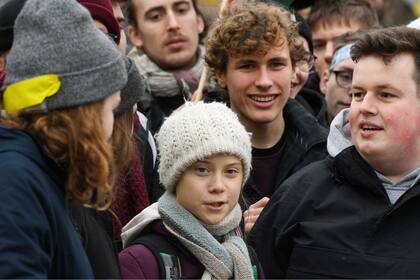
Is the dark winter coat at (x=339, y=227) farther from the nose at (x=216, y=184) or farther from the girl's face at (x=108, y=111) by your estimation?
the girl's face at (x=108, y=111)

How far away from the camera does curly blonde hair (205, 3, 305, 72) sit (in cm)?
536

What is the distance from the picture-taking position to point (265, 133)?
17.8 feet

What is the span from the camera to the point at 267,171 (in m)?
5.26

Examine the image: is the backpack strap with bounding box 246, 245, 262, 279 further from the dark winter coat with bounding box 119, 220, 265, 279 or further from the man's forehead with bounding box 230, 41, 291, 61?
the man's forehead with bounding box 230, 41, 291, 61

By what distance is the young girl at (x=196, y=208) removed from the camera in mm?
3904

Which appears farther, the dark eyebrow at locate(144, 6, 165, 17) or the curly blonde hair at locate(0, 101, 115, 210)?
the dark eyebrow at locate(144, 6, 165, 17)

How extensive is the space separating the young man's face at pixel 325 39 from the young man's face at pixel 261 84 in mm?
1738

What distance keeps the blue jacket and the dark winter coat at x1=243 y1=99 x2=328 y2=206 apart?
212 centimetres

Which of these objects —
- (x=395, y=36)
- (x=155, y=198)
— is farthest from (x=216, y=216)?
(x=395, y=36)

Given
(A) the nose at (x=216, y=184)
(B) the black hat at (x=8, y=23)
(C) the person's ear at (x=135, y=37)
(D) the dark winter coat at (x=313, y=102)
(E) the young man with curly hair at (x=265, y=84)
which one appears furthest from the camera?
(C) the person's ear at (x=135, y=37)

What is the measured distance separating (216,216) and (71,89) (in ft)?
3.94

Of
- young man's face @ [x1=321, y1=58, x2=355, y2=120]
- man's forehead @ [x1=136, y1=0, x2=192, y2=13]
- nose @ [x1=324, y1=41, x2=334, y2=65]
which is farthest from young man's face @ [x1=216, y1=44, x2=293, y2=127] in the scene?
nose @ [x1=324, y1=41, x2=334, y2=65]

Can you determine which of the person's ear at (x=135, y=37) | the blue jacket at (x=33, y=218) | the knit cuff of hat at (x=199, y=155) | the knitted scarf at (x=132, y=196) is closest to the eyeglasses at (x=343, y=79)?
the person's ear at (x=135, y=37)

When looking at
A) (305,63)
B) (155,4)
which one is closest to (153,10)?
(155,4)
